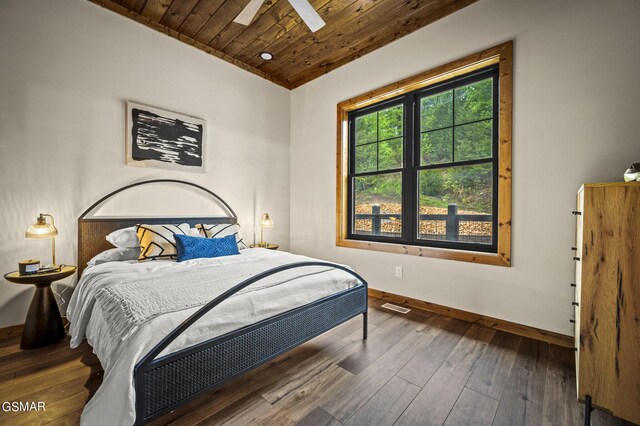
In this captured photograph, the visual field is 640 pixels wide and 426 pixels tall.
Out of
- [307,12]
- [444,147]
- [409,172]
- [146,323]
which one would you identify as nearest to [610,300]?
[444,147]

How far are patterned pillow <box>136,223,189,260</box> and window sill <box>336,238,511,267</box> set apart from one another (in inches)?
77.9

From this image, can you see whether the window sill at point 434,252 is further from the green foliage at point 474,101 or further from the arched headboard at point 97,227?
the arched headboard at point 97,227

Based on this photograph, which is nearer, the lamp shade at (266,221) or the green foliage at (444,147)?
the green foliage at (444,147)

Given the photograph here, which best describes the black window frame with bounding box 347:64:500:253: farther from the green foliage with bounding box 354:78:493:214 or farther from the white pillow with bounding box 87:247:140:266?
the white pillow with bounding box 87:247:140:266

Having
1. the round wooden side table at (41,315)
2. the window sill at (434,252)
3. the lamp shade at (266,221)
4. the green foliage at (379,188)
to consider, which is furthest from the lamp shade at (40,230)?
the green foliage at (379,188)

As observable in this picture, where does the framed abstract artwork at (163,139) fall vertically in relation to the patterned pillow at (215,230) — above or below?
above

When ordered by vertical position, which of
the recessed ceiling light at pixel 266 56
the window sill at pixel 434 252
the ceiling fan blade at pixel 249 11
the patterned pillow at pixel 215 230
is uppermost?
the recessed ceiling light at pixel 266 56

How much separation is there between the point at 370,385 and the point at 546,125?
2.38m

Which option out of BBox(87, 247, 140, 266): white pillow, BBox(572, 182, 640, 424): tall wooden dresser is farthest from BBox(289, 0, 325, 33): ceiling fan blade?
BBox(87, 247, 140, 266): white pillow

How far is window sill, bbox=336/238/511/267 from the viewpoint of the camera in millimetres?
2491

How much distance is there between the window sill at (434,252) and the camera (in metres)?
2.49

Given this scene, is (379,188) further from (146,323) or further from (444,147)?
(146,323)

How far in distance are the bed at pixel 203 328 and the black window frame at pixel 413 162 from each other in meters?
1.17

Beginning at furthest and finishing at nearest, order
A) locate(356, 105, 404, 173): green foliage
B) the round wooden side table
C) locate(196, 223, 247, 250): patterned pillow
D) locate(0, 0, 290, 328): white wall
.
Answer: locate(356, 105, 404, 173): green foliage, locate(196, 223, 247, 250): patterned pillow, locate(0, 0, 290, 328): white wall, the round wooden side table
